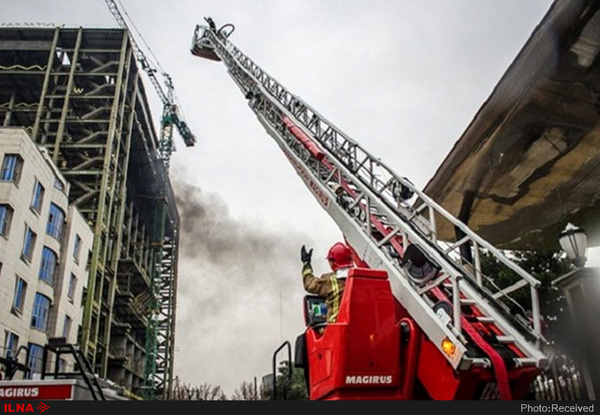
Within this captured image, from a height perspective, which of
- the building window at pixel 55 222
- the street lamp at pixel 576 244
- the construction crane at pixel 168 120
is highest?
the construction crane at pixel 168 120

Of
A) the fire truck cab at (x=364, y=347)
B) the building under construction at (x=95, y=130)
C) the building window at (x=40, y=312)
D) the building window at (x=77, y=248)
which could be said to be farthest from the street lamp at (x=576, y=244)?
the building under construction at (x=95, y=130)

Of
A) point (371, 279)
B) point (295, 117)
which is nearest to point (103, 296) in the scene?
point (295, 117)

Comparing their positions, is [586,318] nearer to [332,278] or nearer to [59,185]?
[332,278]

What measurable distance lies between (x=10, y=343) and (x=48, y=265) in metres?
5.19

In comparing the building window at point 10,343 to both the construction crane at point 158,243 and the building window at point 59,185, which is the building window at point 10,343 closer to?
the building window at point 59,185

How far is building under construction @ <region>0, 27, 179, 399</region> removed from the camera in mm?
40906

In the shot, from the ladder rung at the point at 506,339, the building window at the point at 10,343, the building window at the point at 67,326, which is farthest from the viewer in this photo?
the building window at the point at 67,326

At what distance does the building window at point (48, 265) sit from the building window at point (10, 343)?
383 cm

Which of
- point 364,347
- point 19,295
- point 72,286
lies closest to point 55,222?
point 19,295

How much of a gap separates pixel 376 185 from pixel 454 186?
2426 mm

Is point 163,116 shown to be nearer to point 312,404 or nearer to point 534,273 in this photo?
point 534,273

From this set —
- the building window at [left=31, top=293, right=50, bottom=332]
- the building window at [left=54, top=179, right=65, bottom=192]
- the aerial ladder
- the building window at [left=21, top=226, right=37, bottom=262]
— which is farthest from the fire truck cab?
the building window at [left=54, top=179, right=65, bottom=192]

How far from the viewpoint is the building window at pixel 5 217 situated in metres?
23.3

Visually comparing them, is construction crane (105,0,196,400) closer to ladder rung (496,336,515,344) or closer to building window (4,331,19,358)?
building window (4,331,19,358)
